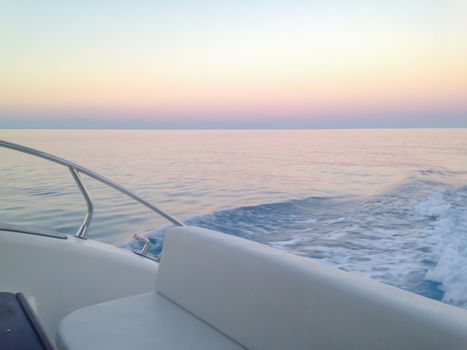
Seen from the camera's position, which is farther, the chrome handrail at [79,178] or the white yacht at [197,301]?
the chrome handrail at [79,178]

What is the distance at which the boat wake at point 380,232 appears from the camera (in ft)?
12.2

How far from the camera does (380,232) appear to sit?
5.15m

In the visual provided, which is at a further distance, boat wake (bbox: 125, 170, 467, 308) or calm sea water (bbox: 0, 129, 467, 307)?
calm sea water (bbox: 0, 129, 467, 307)

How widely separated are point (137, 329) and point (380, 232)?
4.61 metres

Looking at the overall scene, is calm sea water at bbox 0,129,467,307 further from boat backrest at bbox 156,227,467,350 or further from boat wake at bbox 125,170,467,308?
boat backrest at bbox 156,227,467,350

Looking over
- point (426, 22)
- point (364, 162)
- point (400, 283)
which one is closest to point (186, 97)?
point (364, 162)

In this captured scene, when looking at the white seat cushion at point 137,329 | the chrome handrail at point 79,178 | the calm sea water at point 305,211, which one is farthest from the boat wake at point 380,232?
the white seat cushion at point 137,329

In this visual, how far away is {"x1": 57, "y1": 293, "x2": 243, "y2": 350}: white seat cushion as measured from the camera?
3.84 feet

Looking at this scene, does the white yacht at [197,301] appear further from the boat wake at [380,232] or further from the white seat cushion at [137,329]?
the boat wake at [380,232]

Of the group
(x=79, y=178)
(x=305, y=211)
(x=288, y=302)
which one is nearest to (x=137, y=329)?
(x=288, y=302)

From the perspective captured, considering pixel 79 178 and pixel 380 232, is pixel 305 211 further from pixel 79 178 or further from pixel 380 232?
pixel 79 178

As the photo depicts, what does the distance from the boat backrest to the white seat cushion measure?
6 cm

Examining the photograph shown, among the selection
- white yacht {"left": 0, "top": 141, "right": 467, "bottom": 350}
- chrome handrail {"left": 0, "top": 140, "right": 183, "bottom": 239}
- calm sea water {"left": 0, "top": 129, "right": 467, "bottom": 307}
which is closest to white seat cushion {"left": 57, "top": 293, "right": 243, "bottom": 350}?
white yacht {"left": 0, "top": 141, "right": 467, "bottom": 350}

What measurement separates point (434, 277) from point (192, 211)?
3.71m
